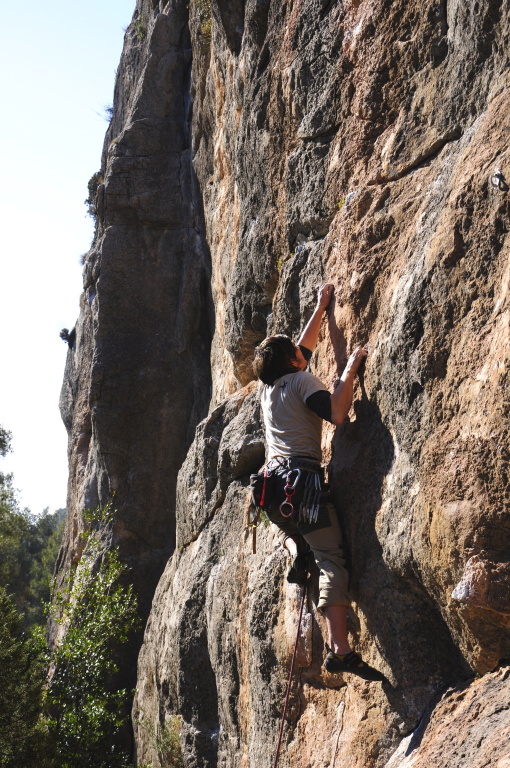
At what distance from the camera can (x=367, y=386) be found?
17.4 ft

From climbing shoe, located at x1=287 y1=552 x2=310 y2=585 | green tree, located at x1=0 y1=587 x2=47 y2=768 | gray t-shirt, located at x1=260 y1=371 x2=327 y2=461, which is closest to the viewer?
gray t-shirt, located at x1=260 y1=371 x2=327 y2=461

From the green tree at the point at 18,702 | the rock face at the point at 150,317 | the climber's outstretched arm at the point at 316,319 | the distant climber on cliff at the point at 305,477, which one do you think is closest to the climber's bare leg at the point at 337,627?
the distant climber on cliff at the point at 305,477

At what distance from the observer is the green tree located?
33.8ft

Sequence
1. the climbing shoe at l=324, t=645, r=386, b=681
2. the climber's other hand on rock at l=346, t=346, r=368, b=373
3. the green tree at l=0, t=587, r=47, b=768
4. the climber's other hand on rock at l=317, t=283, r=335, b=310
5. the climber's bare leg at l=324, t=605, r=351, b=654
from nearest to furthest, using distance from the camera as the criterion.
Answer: the climbing shoe at l=324, t=645, r=386, b=681
the climber's bare leg at l=324, t=605, r=351, b=654
the climber's other hand on rock at l=346, t=346, r=368, b=373
the climber's other hand on rock at l=317, t=283, r=335, b=310
the green tree at l=0, t=587, r=47, b=768

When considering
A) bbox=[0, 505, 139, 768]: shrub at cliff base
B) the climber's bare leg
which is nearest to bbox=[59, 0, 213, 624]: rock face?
bbox=[0, 505, 139, 768]: shrub at cliff base

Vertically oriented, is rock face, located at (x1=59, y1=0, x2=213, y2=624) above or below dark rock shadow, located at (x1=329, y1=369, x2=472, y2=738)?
above

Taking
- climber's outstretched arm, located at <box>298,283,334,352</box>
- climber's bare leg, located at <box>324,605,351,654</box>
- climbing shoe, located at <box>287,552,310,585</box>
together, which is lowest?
climber's bare leg, located at <box>324,605,351,654</box>

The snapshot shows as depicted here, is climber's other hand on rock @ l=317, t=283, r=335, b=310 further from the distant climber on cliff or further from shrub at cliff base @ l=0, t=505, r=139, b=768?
shrub at cliff base @ l=0, t=505, r=139, b=768

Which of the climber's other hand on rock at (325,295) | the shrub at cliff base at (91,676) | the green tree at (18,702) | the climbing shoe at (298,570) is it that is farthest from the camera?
the shrub at cliff base at (91,676)

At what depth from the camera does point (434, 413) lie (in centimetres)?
449

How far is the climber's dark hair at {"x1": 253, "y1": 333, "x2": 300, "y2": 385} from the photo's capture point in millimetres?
5785

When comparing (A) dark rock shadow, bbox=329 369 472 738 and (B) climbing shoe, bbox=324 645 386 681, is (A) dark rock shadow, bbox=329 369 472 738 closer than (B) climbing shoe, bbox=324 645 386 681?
Yes

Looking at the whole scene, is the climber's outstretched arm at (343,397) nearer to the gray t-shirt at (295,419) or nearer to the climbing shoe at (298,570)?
the gray t-shirt at (295,419)

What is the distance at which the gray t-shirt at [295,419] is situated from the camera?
552 centimetres
